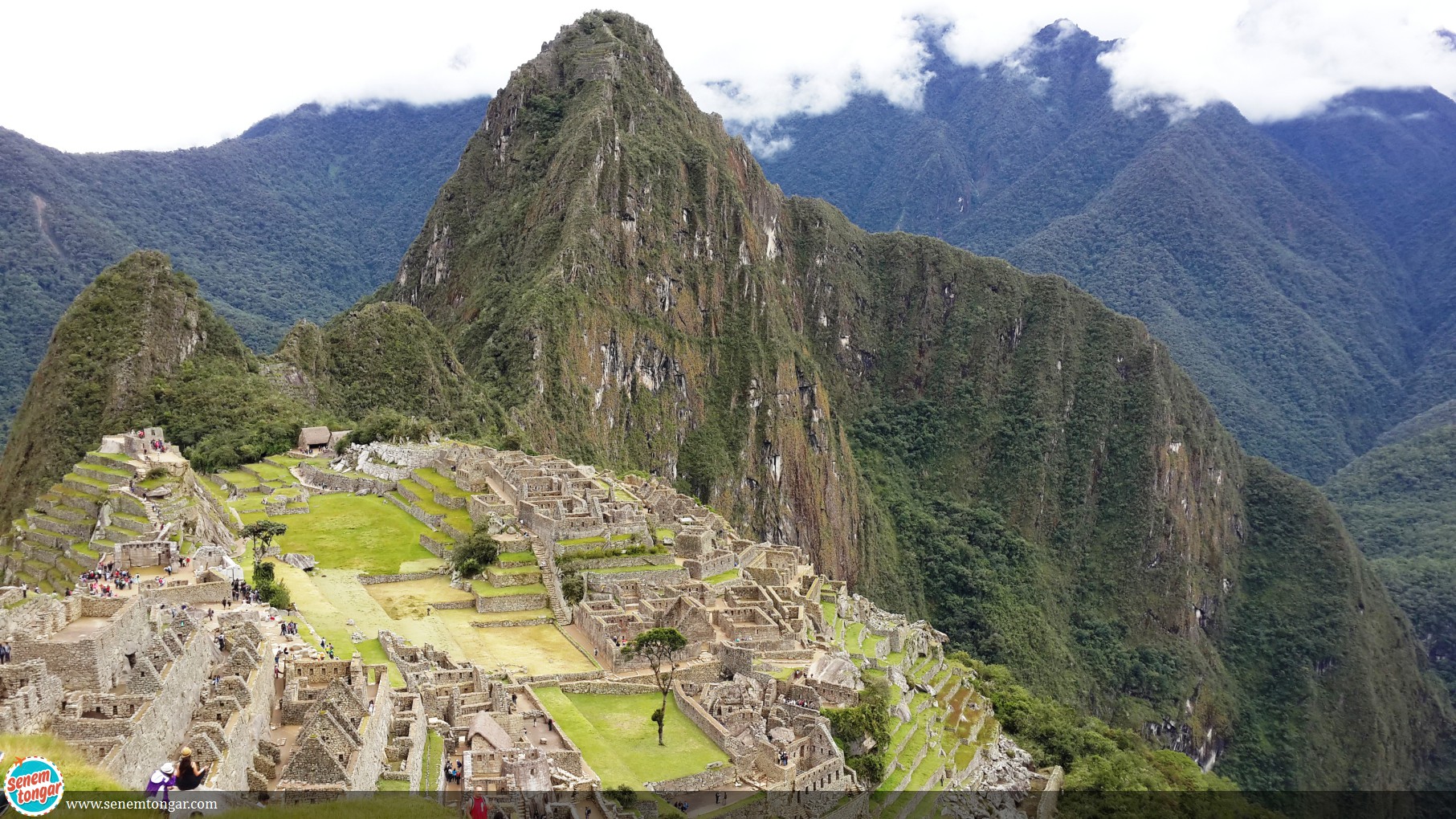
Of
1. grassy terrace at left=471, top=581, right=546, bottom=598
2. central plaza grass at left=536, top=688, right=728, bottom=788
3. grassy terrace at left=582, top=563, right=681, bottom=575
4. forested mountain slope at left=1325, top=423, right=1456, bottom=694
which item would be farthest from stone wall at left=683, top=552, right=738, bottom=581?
forested mountain slope at left=1325, top=423, right=1456, bottom=694

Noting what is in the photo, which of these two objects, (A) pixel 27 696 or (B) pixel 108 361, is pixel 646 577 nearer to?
(A) pixel 27 696

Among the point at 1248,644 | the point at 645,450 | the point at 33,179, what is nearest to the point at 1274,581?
the point at 1248,644

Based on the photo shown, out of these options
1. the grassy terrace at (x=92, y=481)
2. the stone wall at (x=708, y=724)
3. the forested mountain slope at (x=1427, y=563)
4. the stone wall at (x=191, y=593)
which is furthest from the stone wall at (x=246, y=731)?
the forested mountain slope at (x=1427, y=563)

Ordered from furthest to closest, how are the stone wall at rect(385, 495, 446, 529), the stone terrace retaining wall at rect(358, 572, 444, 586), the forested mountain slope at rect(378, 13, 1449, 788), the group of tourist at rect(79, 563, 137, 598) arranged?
the forested mountain slope at rect(378, 13, 1449, 788) → the stone wall at rect(385, 495, 446, 529) → the stone terrace retaining wall at rect(358, 572, 444, 586) → the group of tourist at rect(79, 563, 137, 598)

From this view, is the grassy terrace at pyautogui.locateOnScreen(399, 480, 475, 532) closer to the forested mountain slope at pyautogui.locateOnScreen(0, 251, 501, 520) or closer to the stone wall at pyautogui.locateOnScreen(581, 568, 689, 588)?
the stone wall at pyautogui.locateOnScreen(581, 568, 689, 588)

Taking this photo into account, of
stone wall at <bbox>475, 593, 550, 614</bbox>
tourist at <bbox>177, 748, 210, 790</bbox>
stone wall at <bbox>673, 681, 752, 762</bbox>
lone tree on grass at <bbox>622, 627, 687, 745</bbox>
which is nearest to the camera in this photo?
tourist at <bbox>177, 748, 210, 790</bbox>

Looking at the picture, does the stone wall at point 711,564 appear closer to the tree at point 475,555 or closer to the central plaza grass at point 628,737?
the tree at point 475,555
